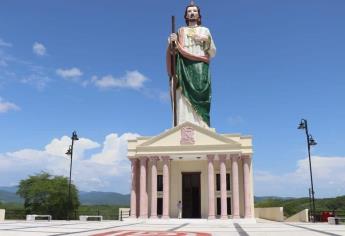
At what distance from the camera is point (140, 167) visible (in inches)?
1781

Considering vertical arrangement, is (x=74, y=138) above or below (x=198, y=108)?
below

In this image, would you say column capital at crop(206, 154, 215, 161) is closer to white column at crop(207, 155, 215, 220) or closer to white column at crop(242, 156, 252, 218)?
white column at crop(207, 155, 215, 220)

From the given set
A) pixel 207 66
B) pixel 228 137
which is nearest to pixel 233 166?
pixel 228 137

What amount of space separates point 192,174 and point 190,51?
1562cm

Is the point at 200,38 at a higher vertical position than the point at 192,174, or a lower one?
higher

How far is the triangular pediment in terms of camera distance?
43.5 meters

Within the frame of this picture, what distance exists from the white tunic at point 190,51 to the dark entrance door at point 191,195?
7057 millimetres

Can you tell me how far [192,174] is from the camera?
4775 cm

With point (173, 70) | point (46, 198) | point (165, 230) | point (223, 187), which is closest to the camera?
point (165, 230)

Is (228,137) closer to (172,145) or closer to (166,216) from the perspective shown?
(172,145)

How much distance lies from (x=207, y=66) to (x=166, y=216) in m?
20.2

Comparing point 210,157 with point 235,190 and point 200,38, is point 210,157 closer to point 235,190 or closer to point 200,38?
point 235,190

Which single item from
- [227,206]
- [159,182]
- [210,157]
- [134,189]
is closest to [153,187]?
[134,189]

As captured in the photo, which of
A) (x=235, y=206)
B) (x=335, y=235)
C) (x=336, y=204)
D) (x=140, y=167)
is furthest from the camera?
(x=336, y=204)
